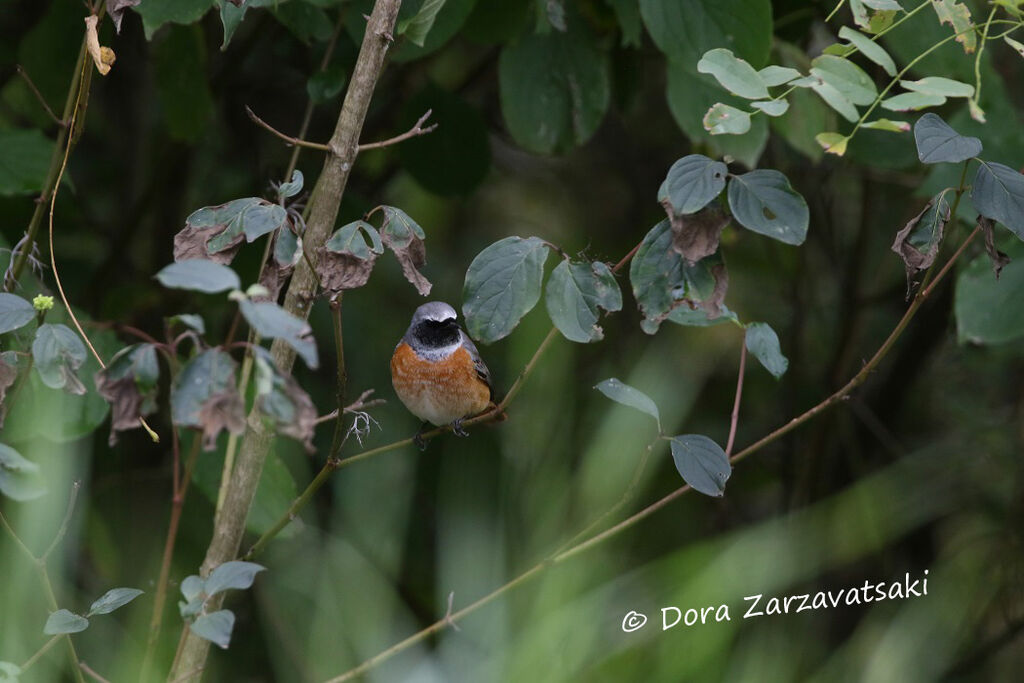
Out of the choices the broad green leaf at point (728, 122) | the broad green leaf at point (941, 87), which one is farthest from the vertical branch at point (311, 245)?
the broad green leaf at point (941, 87)

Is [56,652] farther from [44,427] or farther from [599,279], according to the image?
[599,279]

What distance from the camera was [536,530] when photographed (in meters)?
2.37

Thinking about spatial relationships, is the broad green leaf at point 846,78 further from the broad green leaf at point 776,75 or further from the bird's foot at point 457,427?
the bird's foot at point 457,427

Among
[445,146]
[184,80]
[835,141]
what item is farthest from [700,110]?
[184,80]

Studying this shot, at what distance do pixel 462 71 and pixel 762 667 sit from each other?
2.44 m

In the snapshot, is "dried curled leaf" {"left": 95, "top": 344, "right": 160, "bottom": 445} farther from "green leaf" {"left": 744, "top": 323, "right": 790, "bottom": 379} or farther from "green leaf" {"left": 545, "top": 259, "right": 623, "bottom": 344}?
"green leaf" {"left": 744, "top": 323, "right": 790, "bottom": 379}

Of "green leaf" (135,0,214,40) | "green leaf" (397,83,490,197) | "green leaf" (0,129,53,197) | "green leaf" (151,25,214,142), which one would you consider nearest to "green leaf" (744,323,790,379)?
"green leaf" (135,0,214,40)

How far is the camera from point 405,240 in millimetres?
1366

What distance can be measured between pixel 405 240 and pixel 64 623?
0.66 metres

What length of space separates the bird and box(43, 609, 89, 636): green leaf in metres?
1.31

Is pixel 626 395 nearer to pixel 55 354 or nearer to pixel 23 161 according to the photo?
pixel 55 354

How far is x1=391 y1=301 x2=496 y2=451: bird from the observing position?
2617 millimetres

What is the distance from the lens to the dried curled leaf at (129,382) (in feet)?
3.47

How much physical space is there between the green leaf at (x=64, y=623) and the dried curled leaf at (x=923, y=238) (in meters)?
1.19
